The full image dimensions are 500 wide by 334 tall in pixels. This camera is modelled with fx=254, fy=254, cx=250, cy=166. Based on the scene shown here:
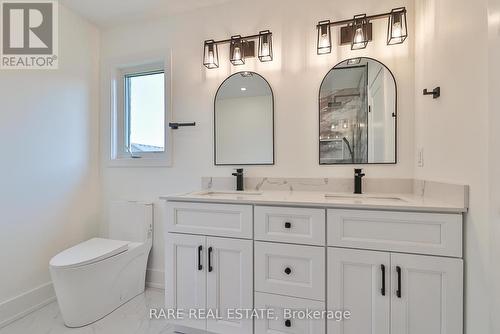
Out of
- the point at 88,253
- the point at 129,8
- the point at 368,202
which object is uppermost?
the point at 129,8

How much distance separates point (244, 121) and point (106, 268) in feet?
4.81

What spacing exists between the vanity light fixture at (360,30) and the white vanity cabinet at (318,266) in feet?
3.71

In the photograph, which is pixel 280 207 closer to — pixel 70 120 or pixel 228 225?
pixel 228 225

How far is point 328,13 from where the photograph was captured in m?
1.79

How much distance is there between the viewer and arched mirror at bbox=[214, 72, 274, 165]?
1937 millimetres

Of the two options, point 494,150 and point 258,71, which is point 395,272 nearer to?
point 494,150

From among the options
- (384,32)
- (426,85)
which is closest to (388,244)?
(426,85)

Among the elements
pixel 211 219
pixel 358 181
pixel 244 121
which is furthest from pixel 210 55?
pixel 358 181

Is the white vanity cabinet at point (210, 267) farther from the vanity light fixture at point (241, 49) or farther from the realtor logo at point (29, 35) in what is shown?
the realtor logo at point (29, 35)

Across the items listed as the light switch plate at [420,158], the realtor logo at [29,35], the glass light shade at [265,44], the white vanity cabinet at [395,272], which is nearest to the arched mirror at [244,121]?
the glass light shade at [265,44]

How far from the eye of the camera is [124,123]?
7.93ft

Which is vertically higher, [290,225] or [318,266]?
[290,225]

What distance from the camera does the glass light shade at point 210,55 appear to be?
6.60ft

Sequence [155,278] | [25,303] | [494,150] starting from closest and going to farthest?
[494,150]
[25,303]
[155,278]
